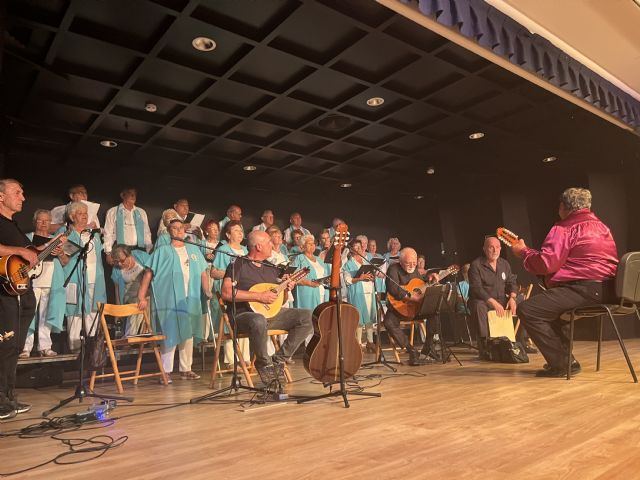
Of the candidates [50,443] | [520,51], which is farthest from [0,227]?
[520,51]

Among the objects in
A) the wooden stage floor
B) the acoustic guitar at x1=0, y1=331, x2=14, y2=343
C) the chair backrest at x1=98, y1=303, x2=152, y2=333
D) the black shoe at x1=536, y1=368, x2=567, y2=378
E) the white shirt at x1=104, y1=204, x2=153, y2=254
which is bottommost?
the black shoe at x1=536, y1=368, x2=567, y2=378

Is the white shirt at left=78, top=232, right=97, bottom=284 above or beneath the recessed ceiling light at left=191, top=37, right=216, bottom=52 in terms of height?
beneath

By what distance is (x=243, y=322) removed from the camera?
410cm

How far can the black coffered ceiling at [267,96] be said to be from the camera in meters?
4.32

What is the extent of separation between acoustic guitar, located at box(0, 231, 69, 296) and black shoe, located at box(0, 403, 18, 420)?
83 centimetres

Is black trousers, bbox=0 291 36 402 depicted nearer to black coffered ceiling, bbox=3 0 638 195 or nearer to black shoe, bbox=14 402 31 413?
black shoe, bbox=14 402 31 413

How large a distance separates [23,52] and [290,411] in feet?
13.7

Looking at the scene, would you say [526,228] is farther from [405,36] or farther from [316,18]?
→ [316,18]

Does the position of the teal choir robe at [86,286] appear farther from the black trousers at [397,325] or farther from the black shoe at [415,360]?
the black shoe at [415,360]

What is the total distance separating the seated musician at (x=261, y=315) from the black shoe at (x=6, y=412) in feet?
5.73

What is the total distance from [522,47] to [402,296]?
296 centimetres

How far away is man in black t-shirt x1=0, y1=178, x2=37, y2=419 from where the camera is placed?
3.48 meters

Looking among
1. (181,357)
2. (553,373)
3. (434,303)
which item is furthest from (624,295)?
(181,357)

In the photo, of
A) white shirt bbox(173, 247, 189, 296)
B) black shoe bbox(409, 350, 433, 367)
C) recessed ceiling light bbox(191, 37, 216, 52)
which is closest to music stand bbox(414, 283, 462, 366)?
black shoe bbox(409, 350, 433, 367)
